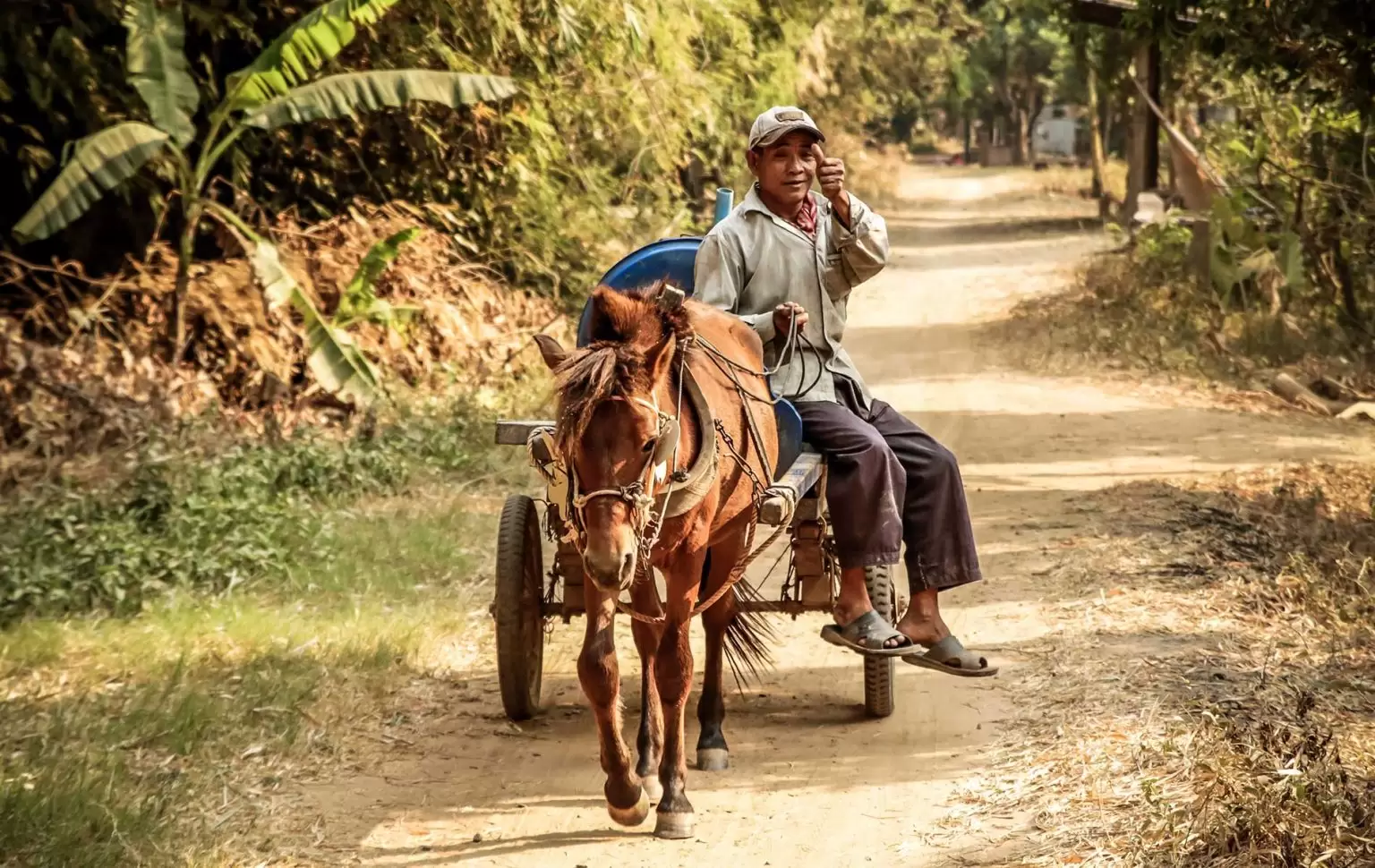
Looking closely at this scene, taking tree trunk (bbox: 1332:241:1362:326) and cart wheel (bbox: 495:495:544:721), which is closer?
cart wheel (bbox: 495:495:544:721)

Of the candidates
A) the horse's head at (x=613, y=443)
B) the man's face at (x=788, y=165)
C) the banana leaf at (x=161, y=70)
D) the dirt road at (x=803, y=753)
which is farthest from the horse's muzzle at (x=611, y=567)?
the banana leaf at (x=161, y=70)

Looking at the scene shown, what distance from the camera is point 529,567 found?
6035 millimetres

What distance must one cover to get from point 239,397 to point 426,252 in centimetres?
231

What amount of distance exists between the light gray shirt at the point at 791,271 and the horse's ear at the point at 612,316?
1.10 meters

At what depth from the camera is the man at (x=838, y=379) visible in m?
5.52

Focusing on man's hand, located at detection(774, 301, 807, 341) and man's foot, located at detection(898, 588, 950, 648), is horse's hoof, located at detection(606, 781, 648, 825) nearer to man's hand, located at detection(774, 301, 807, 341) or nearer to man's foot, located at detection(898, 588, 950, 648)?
man's foot, located at detection(898, 588, 950, 648)

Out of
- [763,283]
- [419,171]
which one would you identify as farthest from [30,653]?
[419,171]

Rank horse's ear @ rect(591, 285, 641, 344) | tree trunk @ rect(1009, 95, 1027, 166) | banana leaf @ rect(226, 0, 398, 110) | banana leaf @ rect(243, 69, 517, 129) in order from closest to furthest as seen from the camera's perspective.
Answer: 1. horse's ear @ rect(591, 285, 641, 344)
2. banana leaf @ rect(226, 0, 398, 110)
3. banana leaf @ rect(243, 69, 517, 129)
4. tree trunk @ rect(1009, 95, 1027, 166)

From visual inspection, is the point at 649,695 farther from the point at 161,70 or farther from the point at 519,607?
the point at 161,70

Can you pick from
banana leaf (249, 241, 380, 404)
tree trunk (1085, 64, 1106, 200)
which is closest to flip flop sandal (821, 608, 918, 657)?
banana leaf (249, 241, 380, 404)

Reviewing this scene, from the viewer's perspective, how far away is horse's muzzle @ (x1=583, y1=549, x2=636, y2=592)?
4.14 meters

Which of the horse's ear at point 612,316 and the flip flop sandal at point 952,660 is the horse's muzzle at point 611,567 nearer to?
the horse's ear at point 612,316

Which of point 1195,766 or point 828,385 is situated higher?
point 828,385

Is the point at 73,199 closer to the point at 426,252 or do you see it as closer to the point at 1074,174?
the point at 426,252
